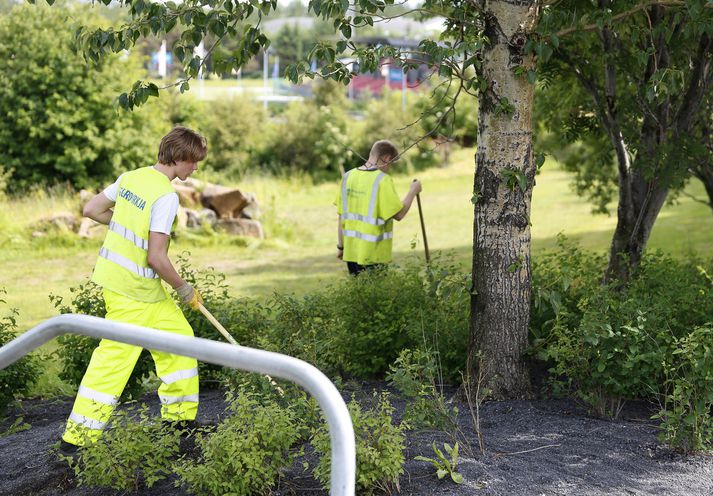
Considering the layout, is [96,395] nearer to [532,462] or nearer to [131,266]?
[131,266]

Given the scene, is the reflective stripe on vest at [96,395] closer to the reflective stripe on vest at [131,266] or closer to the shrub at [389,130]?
the reflective stripe on vest at [131,266]

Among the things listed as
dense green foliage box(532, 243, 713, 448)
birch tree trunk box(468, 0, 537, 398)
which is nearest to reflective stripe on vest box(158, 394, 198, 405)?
birch tree trunk box(468, 0, 537, 398)

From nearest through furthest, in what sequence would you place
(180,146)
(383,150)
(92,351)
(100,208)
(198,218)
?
(180,146) < (100,208) < (92,351) < (383,150) < (198,218)

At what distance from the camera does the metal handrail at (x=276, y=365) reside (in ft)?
8.77

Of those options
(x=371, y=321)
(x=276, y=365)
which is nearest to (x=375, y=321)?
(x=371, y=321)

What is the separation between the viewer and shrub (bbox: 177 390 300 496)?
4.02 m

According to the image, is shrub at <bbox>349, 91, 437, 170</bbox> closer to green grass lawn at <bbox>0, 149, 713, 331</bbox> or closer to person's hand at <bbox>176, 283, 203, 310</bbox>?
green grass lawn at <bbox>0, 149, 713, 331</bbox>

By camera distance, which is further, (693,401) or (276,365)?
(693,401)

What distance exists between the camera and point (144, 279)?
519cm

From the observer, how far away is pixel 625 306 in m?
5.41

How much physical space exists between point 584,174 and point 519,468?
768 cm

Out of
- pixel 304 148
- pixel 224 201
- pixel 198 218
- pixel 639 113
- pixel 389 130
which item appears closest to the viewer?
pixel 639 113

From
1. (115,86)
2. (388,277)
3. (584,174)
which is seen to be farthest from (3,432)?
(115,86)

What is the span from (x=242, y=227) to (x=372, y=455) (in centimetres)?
1258
